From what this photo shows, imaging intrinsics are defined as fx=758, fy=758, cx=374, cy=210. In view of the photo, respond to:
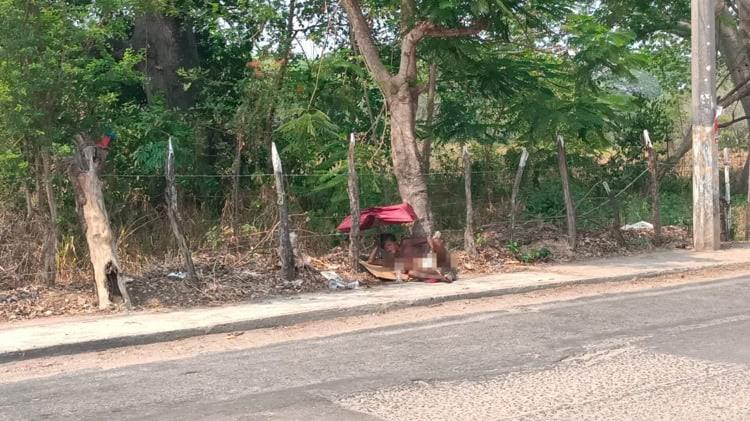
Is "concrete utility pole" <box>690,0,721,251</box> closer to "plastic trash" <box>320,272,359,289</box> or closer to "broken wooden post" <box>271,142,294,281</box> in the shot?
"plastic trash" <box>320,272,359,289</box>

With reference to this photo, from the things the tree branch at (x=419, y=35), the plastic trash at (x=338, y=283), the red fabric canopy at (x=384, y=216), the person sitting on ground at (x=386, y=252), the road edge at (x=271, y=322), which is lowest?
the road edge at (x=271, y=322)

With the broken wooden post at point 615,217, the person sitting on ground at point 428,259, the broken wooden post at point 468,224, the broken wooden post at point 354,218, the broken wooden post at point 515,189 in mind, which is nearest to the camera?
the person sitting on ground at point 428,259

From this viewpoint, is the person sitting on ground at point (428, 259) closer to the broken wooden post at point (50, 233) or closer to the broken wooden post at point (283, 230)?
the broken wooden post at point (283, 230)

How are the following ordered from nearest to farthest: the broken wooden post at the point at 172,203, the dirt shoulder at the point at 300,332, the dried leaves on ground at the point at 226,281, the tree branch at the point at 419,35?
the dirt shoulder at the point at 300,332 < the dried leaves on ground at the point at 226,281 < the broken wooden post at the point at 172,203 < the tree branch at the point at 419,35

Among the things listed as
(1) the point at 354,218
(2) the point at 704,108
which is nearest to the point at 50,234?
(1) the point at 354,218

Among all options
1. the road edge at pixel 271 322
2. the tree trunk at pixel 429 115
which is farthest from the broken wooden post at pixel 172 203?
the tree trunk at pixel 429 115

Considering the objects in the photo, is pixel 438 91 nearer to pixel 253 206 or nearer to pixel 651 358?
pixel 253 206

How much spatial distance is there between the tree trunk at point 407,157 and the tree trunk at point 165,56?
193 inches

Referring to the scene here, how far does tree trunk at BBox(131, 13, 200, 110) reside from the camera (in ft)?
50.8

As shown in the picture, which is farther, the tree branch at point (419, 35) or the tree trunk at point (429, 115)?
the tree trunk at point (429, 115)

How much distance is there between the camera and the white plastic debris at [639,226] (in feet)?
52.5

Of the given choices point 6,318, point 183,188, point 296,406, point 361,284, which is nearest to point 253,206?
point 183,188

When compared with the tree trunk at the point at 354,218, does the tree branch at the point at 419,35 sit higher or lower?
higher

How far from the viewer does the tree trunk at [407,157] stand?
42.4 feet
